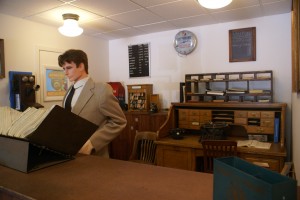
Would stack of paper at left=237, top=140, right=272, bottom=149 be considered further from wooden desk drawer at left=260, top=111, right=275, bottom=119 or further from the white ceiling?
the white ceiling

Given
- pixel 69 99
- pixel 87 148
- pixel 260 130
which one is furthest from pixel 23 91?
pixel 260 130

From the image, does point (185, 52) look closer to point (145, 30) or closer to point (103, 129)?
point (145, 30)

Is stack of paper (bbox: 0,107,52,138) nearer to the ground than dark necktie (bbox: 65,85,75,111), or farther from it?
nearer to the ground

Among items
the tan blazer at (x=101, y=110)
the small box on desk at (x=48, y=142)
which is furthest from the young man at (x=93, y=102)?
the small box on desk at (x=48, y=142)

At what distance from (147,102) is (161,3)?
169cm

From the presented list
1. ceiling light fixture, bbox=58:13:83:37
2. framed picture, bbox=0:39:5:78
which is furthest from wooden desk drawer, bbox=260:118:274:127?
framed picture, bbox=0:39:5:78

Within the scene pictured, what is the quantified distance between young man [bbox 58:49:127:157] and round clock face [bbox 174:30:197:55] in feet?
7.69

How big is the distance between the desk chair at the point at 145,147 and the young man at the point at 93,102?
51.7 inches

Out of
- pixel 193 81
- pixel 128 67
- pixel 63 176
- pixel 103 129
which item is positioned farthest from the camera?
pixel 128 67

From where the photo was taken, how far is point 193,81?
3.52 meters

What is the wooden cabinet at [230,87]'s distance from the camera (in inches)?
123

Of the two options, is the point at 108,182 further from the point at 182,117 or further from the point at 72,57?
the point at 182,117

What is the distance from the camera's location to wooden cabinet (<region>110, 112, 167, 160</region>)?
372 centimetres

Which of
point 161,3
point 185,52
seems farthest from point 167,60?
point 161,3
